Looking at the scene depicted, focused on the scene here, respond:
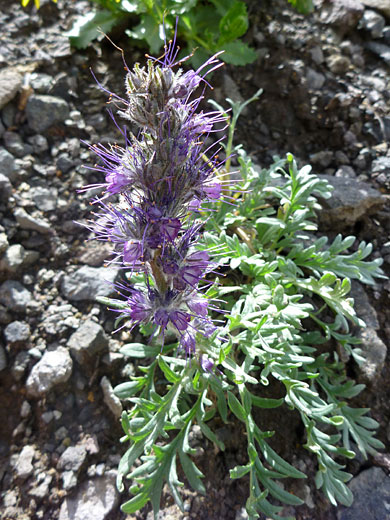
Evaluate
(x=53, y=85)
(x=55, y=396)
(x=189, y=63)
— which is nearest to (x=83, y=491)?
(x=55, y=396)

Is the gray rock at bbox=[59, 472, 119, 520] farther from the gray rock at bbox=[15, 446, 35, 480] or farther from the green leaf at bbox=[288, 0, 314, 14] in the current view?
the green leaf at bbox=[288, 0, 314, 14]

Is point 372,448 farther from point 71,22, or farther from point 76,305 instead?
point 71,22

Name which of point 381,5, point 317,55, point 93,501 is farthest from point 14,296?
point 381,5

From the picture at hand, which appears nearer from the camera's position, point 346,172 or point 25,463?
point 25,463

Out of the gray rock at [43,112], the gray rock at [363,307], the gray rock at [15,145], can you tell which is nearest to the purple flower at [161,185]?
the gray rock at [363,307]

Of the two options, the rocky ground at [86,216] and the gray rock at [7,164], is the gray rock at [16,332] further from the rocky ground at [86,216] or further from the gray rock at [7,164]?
the gray rock at [7,164]

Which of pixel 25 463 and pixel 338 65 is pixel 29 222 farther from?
pixel 338 65
